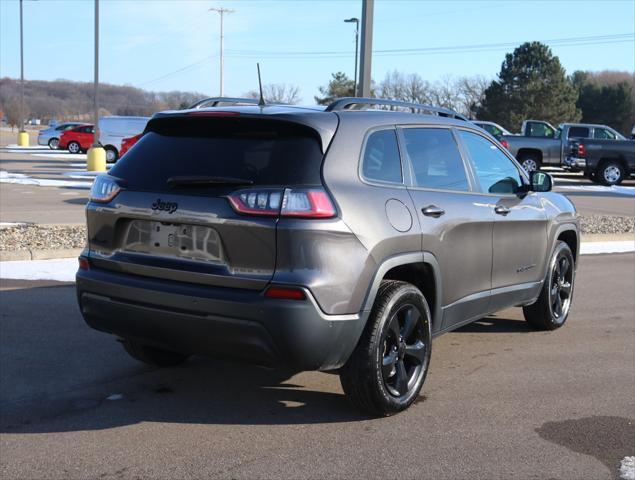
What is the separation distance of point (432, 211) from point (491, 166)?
50.5 inches

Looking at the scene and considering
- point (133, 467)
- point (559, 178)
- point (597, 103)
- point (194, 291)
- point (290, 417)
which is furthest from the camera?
point (597, 103)

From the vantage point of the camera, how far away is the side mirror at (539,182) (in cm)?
624

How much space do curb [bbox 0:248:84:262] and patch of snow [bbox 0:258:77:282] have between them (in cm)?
9

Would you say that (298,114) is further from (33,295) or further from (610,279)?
(610,279)

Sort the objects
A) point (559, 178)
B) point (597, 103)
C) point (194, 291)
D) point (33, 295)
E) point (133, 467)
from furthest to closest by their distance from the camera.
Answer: point (597, 103)
point (559, 178)
point (33, 295)
point (194, 291)
point (133, 467)

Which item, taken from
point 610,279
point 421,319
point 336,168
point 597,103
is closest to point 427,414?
point 421,319

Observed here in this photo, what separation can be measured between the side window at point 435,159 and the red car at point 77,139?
126 ft

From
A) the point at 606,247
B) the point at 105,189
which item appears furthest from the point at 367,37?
the point at 105,189

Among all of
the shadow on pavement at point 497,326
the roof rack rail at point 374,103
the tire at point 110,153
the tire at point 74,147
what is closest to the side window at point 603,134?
the tire at point 110,153

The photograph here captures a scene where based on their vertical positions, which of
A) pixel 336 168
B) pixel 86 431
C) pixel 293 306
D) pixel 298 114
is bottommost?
pixel 86 431

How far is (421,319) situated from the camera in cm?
473

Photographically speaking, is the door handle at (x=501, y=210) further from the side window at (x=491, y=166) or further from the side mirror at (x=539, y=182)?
the side mirror at (x=539, y=182)

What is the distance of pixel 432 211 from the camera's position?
15.7 ft

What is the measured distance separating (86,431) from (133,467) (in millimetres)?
→ 615
